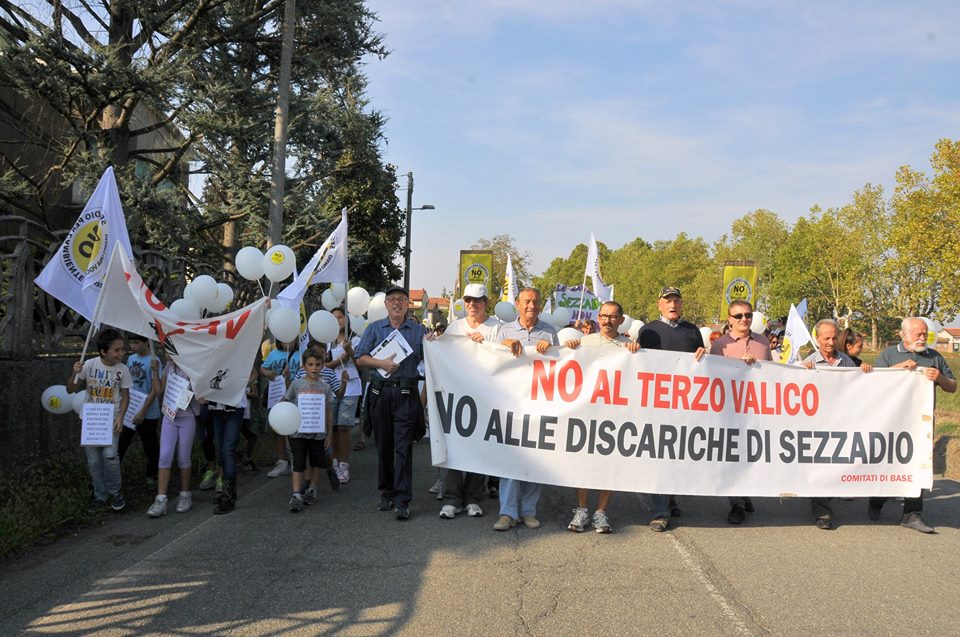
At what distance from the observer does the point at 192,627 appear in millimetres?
4289

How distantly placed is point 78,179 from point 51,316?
6.56 meters

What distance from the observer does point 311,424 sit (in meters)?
7.27

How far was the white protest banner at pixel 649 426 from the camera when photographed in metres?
6.78

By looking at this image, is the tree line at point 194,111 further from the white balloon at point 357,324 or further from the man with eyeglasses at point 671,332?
the man with eyeglasses at point 671,332

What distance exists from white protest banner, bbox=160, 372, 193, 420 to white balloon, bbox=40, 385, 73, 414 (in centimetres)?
98

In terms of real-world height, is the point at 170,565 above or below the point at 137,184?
below

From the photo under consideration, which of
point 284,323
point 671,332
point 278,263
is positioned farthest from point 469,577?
point 278,263

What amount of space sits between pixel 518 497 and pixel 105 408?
3.74 meters

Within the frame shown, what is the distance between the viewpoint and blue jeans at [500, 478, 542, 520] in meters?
6.75

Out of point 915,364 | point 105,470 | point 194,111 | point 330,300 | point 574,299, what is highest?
point 194,111

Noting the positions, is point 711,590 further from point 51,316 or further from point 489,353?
point 51,316

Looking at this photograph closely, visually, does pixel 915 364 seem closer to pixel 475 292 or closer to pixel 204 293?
pixel 475 292

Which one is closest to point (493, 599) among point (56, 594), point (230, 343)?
point (56, 594)

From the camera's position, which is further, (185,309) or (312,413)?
(185,309)
